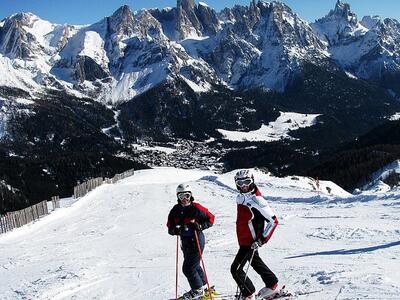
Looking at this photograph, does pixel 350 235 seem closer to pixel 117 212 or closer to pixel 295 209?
pixel 295 209

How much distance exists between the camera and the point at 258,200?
35.5ft

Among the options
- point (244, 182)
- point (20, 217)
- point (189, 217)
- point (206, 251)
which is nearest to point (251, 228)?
point (244, 182)

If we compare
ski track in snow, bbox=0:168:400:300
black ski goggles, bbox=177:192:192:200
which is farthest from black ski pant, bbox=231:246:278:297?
black ski goggles, bbox=177:192:192:200

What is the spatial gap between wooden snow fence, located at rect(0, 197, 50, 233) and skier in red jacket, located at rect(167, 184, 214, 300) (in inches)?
999

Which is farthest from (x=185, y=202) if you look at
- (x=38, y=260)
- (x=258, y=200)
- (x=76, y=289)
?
(x=38, y=260)

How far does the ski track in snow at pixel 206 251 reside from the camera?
1370 centimetres

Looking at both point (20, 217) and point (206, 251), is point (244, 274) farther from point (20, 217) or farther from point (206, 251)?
point (20, 217)

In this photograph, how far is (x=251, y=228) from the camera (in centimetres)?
1097

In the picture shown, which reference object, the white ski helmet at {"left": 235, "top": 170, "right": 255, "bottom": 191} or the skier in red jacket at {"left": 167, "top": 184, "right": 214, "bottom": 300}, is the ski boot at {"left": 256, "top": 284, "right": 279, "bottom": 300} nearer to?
the skier in red jacket at {"left": 167, "top": 184, "right": 214, "bottom": 300}

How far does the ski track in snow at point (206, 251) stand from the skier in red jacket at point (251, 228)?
1.41 metres

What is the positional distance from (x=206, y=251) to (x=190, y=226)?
807 cm

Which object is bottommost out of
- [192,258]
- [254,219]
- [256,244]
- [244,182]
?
[192,258]

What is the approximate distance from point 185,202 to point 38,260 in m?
13.5

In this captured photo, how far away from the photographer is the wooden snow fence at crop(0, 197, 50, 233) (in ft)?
114
